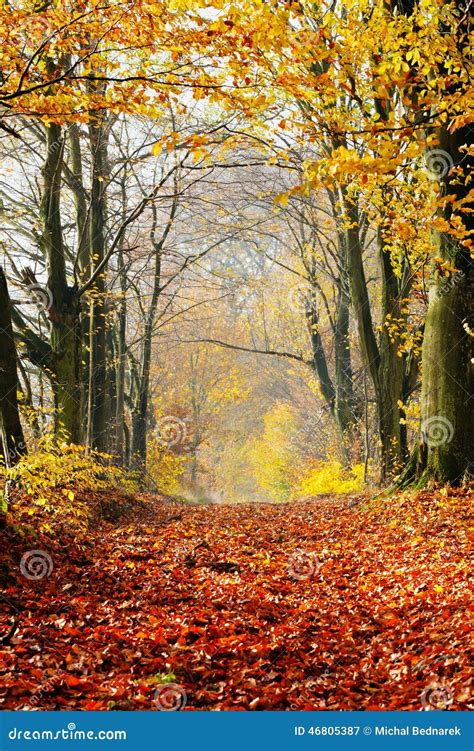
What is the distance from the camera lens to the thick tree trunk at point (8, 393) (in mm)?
8250

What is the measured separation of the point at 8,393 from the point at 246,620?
175 inches

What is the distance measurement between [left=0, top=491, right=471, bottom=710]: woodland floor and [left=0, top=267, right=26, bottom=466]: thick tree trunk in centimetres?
126

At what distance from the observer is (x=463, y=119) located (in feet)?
21.6

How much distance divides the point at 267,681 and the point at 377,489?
844 centimetres

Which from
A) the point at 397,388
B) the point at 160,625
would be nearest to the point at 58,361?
the point at 397,388

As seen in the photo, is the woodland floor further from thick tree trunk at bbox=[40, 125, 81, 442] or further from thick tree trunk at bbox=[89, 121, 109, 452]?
thick tree trunk at bbox=[89, 121, 109, 452]

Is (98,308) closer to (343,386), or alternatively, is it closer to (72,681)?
(343,386)

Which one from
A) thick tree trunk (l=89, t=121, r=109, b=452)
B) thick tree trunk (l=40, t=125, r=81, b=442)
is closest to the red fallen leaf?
thick tree trunk (l=40, t=125, r=81, b=442)

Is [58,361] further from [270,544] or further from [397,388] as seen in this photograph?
[397,388]

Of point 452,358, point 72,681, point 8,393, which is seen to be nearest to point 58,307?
point 8,393

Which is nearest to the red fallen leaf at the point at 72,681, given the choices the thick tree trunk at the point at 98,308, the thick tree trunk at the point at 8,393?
the thick tree trunk at the point at 8,393

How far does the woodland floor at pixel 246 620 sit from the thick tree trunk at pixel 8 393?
1.26 m

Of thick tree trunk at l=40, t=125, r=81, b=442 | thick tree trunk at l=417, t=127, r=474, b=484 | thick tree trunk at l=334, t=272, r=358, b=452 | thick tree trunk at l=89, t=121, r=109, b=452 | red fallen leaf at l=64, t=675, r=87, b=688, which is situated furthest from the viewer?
thick tree trunk at l=334, t=272, r=358, b=452

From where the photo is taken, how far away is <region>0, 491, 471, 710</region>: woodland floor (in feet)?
13.3
